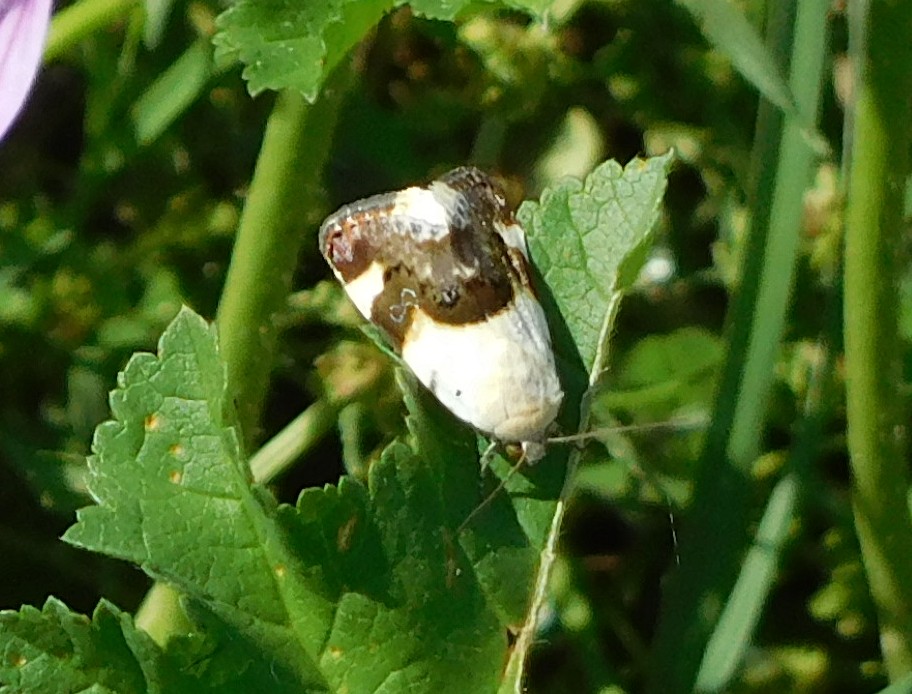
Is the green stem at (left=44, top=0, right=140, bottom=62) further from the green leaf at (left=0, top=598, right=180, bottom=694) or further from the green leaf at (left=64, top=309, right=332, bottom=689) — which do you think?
the green leaf at (left=0, top=598, right=180, bottom=694)

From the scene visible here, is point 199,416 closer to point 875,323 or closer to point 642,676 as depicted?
point 875,323

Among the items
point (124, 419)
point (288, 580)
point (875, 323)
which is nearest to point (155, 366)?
point (124, 419)

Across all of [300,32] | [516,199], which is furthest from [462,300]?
[516,199]

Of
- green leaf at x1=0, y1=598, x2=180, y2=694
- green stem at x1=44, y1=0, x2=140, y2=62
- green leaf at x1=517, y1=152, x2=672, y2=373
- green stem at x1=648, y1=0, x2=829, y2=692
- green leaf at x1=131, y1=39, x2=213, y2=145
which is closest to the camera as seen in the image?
green leaf at x1=0, y1=598, x2=180, y2=694

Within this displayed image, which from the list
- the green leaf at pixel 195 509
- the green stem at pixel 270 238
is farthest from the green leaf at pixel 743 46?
the green leaf at pixel 195 509

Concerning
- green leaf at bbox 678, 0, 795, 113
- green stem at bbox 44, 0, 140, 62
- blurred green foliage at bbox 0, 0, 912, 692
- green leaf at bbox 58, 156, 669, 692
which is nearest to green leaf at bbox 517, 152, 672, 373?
green leaf at bbox 58, 156, 669, 692

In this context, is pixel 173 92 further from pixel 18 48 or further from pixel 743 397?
pixel 743 397
